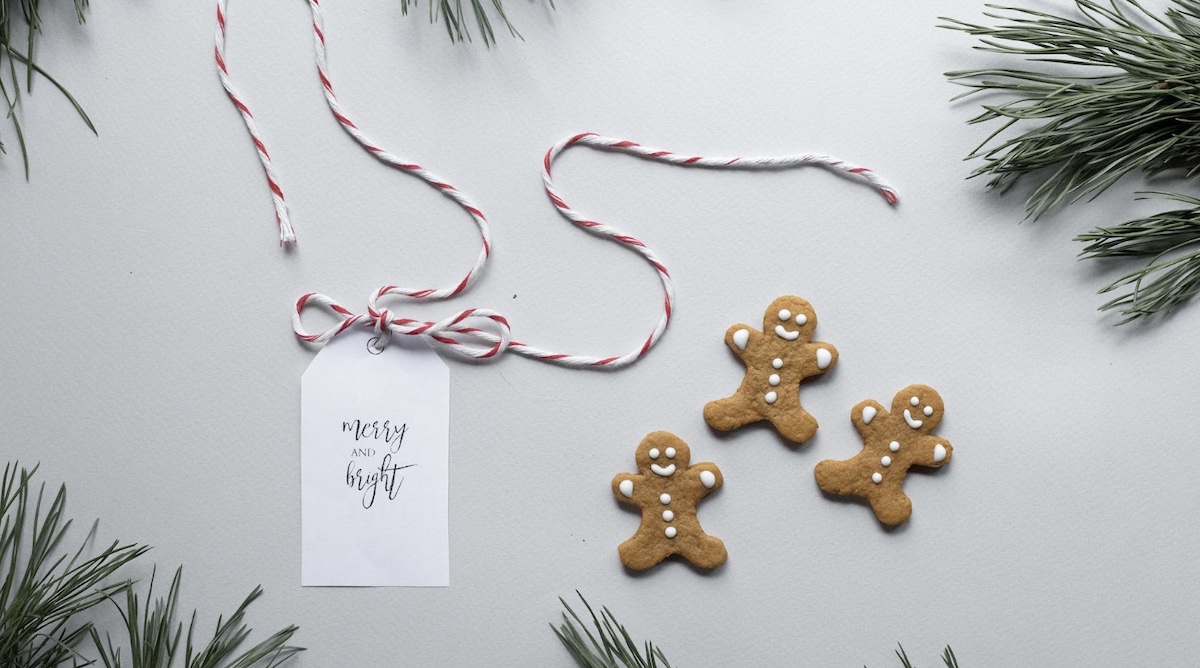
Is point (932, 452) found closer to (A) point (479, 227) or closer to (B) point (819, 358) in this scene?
(B) point (819, 358)

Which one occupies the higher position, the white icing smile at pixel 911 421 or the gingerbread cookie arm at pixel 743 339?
the gingerbread cookie arm at pixel 743 339

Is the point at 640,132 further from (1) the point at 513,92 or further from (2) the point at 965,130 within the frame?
(2) the point at 965,130

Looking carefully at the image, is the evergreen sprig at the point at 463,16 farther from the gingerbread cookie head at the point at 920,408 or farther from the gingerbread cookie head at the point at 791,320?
the gingerbread cookie head at the point at 920,408

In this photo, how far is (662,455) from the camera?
744 millimetres

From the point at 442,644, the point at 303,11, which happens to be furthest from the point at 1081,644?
the point at 303,11

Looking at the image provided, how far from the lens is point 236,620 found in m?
0.76

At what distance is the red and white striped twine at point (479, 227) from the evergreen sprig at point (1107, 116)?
0.13 meters

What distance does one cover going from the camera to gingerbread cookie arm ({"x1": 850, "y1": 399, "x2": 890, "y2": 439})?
0.75 meters

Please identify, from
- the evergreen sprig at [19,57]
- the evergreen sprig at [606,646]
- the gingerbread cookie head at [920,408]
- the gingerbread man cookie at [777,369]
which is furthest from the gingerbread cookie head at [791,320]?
the evergreen sprig at [19,57]

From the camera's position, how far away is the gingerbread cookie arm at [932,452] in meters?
0.74

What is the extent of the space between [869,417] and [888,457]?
1.7 inches

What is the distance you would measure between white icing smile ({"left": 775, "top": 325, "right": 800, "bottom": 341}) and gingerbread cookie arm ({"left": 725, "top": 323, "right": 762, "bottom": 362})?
2 centimetres

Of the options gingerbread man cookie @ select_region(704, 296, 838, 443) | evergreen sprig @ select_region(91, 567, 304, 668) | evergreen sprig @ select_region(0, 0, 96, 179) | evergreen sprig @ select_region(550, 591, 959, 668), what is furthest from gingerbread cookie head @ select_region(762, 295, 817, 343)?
evergreen sprig @ select_region(0, 0, 96, 179)

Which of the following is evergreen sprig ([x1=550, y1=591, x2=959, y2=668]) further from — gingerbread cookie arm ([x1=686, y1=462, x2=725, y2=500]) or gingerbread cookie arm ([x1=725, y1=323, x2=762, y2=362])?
gingerbread cookie arm ([x1=725, y1=323, x2=762, y2=362])
